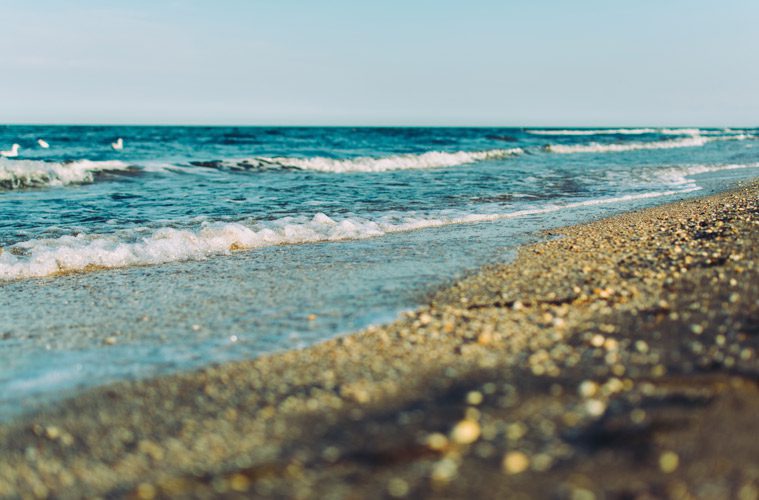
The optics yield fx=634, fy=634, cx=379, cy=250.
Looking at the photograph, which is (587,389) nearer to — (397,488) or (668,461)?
(668,461)

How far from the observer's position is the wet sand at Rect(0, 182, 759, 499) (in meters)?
2.19

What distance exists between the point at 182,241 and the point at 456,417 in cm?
589

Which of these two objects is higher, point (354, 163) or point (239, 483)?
point (354, 163)

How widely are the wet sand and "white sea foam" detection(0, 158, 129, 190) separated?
14.7 m

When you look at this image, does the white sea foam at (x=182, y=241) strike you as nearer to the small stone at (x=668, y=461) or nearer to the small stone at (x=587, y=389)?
the small stone at (x=587, y=389)

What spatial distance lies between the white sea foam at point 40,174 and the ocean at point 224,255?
0.05m

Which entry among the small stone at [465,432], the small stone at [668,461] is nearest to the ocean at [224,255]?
the small stone at [465,432]

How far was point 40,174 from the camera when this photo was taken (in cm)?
1669

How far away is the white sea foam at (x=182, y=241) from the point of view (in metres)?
7.02

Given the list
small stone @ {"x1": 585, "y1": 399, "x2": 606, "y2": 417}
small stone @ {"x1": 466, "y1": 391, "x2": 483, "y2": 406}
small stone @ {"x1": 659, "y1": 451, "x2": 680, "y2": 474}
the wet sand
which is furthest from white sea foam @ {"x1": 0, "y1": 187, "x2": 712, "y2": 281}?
small stone @ {"x1": 659, "y1": 451, "x2": 680, "y2": 474}

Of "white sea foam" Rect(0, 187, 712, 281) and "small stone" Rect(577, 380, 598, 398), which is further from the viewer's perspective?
"white sea foam" Rect(0, 187, 712, 281)

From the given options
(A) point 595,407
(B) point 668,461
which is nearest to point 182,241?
(A) point 595,407

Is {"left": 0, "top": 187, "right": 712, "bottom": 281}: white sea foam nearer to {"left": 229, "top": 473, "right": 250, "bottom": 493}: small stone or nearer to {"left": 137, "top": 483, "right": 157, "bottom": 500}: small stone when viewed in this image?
{"left": 137, "top": 483, "right": 157, "bottom": 500}: small stone

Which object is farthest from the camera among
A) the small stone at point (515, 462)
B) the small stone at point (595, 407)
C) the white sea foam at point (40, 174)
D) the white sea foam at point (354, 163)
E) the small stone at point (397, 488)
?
the white sea foam at point (354, 163)
